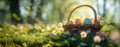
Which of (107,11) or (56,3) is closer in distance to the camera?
(107,11)

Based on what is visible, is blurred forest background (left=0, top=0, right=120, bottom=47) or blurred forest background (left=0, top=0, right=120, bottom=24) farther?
blurred forest background (left=0, top=0, right=120, bottom=24)

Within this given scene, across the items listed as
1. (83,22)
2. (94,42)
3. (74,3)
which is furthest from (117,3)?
(94,42)

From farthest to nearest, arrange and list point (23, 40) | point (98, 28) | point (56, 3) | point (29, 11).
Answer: point (56, 3) < point (29, 11) < point (98, 28) < point (23, 40)

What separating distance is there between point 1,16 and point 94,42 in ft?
42.9

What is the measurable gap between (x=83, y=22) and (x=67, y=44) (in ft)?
5.26

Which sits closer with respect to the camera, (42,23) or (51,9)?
(42,23)

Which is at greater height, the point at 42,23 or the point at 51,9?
the point at 51,9

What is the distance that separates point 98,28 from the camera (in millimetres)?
5727

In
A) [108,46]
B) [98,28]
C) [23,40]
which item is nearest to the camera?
[108,46]

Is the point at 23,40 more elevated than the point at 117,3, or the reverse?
the point at 117,3

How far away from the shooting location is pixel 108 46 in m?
4.48

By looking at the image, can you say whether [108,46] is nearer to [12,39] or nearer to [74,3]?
[12,39]

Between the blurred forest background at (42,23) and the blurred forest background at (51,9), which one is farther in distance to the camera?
the blurred forest background at (51,9)

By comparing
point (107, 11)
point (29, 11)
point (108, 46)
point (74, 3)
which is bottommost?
point (108, 46)
